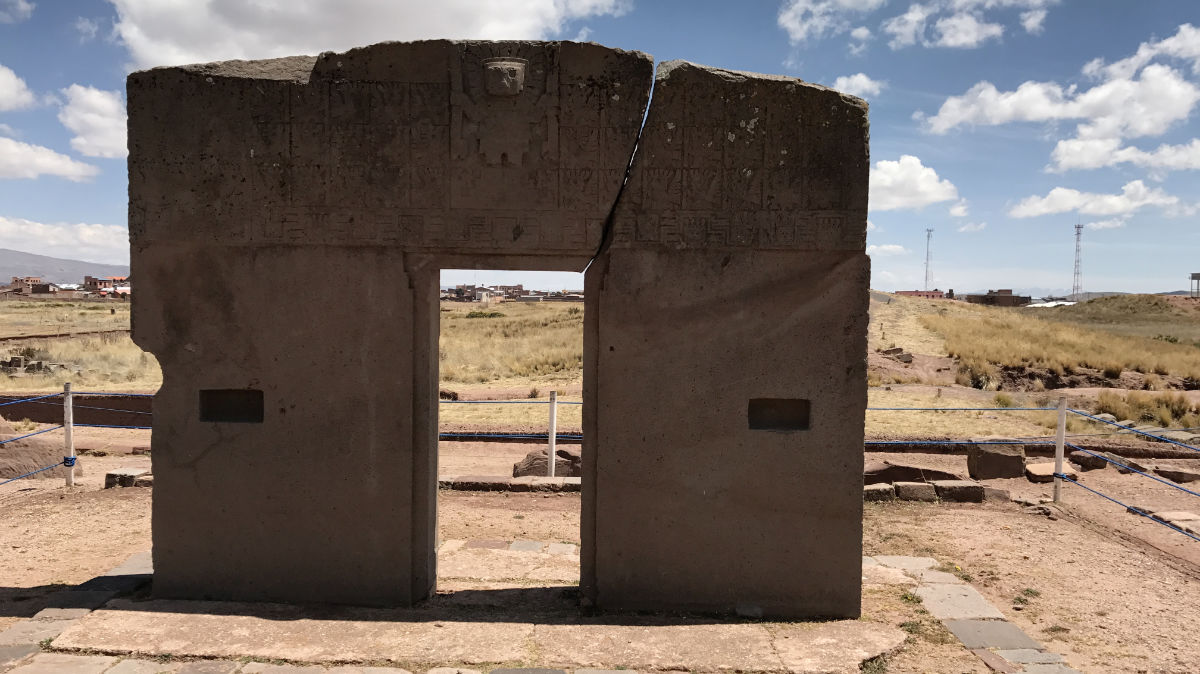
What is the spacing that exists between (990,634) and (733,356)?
2.16m

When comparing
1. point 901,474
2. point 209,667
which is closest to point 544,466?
point 901,474

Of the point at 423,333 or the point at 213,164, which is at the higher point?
the point at 213,164

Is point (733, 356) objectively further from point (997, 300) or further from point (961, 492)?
point (997, 300)

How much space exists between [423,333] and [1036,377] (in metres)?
20.2

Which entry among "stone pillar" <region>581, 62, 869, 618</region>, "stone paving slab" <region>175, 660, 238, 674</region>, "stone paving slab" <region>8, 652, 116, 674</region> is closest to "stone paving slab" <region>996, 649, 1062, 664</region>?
"stone pillar" <region>581, 62, 869, 618</region>

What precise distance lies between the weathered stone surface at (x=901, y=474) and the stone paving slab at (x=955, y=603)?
144 inches

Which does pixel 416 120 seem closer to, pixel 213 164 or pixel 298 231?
pixel 298 231

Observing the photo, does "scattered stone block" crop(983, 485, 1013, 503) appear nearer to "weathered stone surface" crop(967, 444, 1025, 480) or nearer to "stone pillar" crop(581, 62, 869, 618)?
"weathered stone surface" crop(967, 444, 1025, 480)

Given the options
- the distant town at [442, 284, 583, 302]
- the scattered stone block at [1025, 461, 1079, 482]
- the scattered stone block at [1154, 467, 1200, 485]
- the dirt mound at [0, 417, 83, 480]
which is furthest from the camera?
the distant town at [442, 284, 583, 302]

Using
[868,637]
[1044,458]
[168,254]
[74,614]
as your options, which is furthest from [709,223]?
[1044,458]

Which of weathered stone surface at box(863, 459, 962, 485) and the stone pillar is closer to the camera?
the stone pillar

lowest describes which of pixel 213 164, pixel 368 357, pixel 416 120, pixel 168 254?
pixel 368 357

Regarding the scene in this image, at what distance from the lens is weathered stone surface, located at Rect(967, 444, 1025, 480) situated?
378 inches

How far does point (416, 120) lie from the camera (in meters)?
4.46
